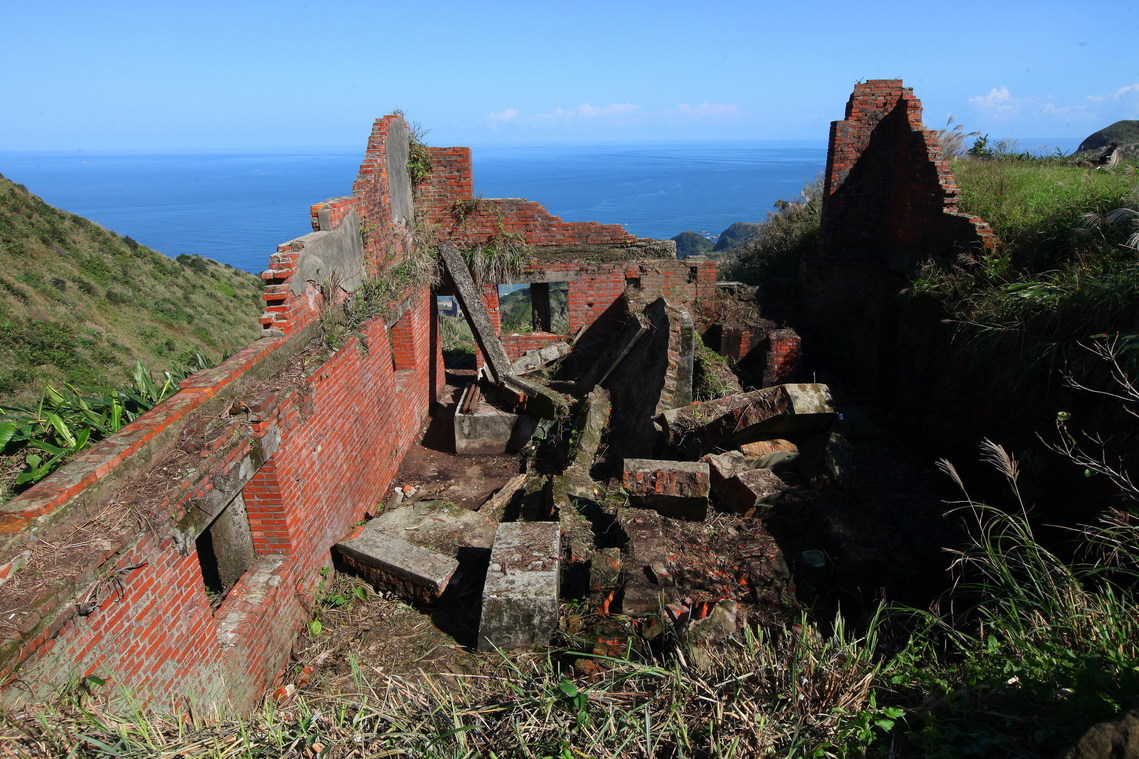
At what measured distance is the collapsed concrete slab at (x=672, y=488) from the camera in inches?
222

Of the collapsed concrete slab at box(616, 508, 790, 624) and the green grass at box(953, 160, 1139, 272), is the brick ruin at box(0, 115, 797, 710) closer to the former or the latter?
the collapsed concrete slab at box(616, 508, 790, 624)

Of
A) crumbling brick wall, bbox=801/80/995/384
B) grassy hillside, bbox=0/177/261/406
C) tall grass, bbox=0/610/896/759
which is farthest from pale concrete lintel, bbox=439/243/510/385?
grassy hillside, bbox=0/177/261/406

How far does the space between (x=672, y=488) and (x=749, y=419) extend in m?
1.57

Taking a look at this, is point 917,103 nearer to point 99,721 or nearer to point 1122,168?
point 1122,168

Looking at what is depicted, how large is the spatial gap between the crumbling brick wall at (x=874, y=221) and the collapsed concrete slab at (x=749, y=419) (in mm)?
3182

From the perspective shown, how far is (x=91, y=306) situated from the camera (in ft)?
61.5

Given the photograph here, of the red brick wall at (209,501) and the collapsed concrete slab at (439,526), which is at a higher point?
the red brick wall at (209,501)

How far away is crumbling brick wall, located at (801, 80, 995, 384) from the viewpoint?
8690 millimetres

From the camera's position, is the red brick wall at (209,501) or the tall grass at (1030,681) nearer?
the tall grass at (1030,681)

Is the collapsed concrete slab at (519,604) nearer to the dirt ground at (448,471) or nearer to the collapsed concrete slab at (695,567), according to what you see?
the collapsed concrete slab at (695,567)

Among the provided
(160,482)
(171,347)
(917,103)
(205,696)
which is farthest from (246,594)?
(171,347)

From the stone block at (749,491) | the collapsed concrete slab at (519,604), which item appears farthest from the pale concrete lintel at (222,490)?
the stone block at (749,491)

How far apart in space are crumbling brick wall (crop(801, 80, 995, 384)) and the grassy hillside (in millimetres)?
13783

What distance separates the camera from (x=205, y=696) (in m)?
3.81
